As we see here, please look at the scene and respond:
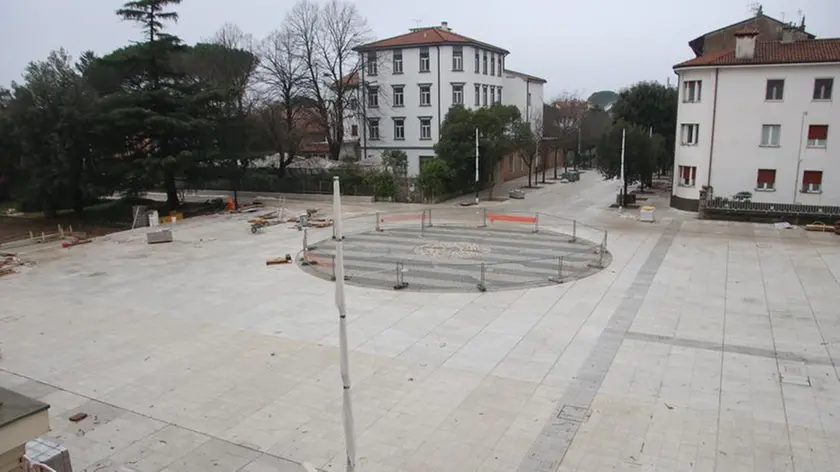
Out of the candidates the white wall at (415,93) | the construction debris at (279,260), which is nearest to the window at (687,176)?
the white wall at (415,93)

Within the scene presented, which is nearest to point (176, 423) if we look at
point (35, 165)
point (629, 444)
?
point (629, 444)

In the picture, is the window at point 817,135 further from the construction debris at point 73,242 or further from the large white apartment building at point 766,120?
the construction debris at point 73,242

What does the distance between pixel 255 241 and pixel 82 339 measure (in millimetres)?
11325

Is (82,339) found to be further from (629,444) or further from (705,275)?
(705,275)

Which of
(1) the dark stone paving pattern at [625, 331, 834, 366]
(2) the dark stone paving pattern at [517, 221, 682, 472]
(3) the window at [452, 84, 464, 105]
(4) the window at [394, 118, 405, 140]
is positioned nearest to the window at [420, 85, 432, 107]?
(3) the window at [452, 84, 464, 105]

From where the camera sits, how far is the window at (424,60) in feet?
140

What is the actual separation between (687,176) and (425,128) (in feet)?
61.6

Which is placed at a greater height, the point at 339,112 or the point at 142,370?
the point at 339,112

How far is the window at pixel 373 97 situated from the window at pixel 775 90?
2541 cm

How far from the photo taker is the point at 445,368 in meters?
11.8

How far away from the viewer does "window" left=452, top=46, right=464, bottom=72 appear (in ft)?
140

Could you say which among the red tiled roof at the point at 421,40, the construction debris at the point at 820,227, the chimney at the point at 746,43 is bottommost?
the construction debris at the point at 820,227

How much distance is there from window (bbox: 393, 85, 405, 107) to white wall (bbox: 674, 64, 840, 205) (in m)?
19.6

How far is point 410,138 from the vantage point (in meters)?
44.1
